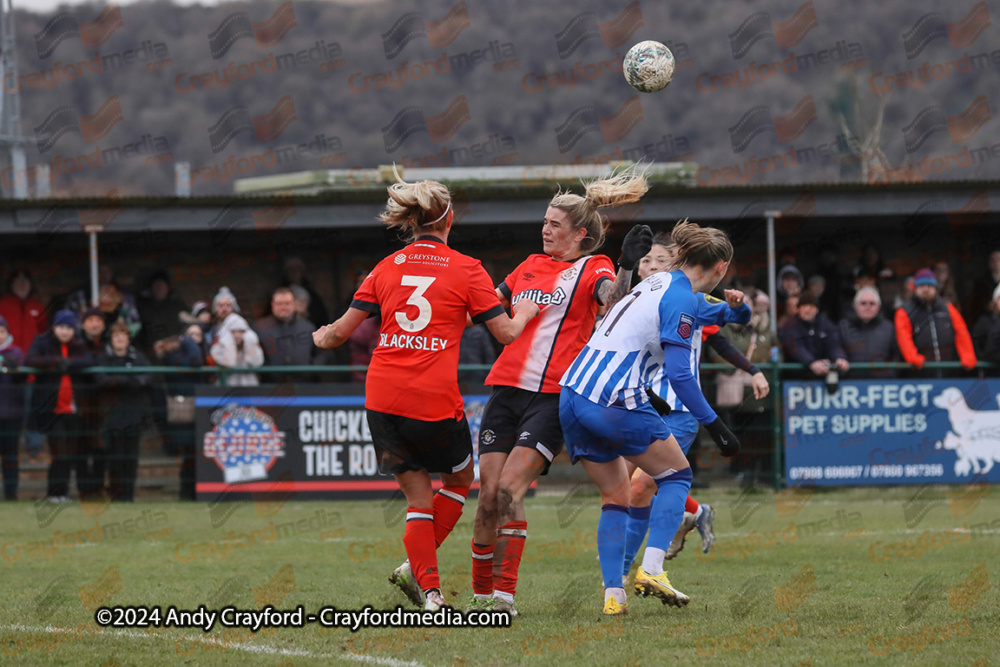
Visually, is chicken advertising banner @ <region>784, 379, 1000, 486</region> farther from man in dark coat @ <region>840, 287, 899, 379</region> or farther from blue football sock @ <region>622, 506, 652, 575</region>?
blue football sock @ <region>622, 506, 652, 575</region>

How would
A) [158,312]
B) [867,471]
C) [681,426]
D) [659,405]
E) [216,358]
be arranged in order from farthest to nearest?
1. [158,312]
2. [216,358]
3. [867,471]
4. [681,426]
5. [659,405]

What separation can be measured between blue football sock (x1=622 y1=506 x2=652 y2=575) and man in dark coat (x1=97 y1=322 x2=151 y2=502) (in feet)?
24.9

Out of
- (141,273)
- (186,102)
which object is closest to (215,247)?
(141,273)

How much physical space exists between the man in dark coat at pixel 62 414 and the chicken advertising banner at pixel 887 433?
759 centimetres

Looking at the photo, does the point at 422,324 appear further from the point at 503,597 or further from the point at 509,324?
the point at 503,597

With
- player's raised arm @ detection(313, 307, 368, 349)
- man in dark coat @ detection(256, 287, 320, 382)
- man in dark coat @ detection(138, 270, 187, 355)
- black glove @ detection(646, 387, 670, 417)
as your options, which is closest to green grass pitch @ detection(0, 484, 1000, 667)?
black glove @ detection(646, 387, 670, 417)

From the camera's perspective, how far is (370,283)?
602 centimetres

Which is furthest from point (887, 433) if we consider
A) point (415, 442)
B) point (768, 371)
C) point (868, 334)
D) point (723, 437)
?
point (415, 442)

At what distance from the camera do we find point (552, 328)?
639cm

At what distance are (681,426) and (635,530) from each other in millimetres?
664

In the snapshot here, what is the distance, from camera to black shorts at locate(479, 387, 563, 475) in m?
6.22

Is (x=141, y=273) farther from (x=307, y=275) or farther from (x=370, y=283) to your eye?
(x=370, y=283)

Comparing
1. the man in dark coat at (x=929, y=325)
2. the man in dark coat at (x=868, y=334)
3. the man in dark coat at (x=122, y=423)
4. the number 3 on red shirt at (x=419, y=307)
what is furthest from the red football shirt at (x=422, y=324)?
the man in dark coat at (x=929, y=325)

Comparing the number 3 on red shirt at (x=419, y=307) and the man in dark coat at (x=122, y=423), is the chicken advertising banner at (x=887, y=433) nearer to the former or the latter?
the man in dark coat at (x=122, y=423)
